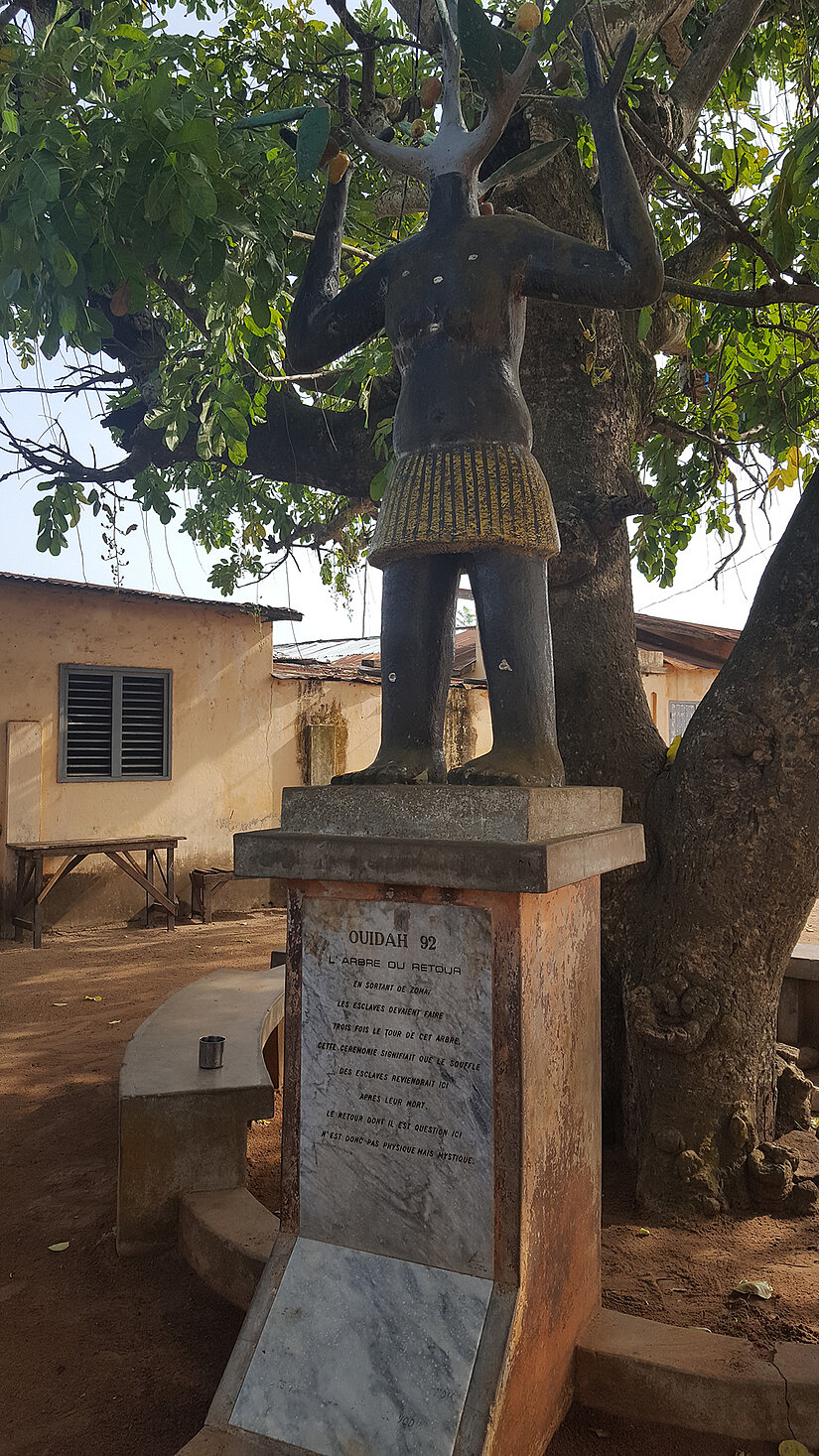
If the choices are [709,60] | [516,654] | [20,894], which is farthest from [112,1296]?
[20,894]

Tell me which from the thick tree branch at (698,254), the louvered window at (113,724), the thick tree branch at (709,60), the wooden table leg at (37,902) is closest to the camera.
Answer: the thick tree branch at (709,60)

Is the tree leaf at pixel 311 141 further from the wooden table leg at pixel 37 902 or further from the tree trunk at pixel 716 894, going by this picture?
the wooden table leg at pixel 37 902

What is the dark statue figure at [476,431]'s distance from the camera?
2588 mm

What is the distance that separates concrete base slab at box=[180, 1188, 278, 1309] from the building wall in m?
6.73

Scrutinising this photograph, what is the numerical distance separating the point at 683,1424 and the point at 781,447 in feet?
15.6

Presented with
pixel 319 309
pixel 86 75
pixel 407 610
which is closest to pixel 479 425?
pixel 407 610

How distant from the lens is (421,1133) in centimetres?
236

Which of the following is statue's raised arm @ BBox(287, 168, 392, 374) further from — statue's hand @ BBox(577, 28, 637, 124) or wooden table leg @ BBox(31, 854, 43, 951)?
wooden table leg @ BBox(31, 854, 43, 951)

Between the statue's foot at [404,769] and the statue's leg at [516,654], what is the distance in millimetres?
142

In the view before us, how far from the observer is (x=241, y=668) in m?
11.0

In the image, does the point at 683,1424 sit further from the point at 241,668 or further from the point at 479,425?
the point at 241,668

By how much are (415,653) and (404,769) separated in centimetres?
38

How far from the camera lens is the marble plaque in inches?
90.7

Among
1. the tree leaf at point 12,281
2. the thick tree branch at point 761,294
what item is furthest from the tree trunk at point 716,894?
the tree leaf at point 12,281
